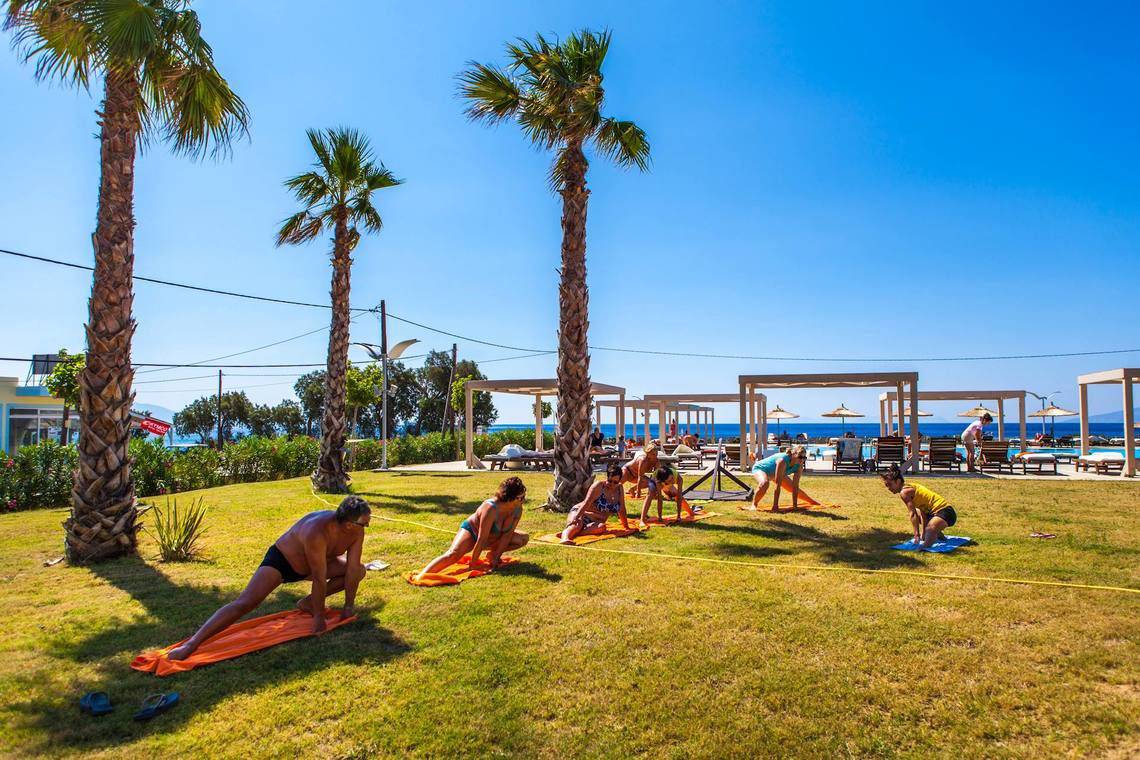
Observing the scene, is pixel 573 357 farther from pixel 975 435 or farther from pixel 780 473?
pixel 975 435

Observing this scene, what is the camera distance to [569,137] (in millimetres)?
10500

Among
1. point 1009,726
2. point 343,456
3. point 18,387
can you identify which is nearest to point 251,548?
point 343,456

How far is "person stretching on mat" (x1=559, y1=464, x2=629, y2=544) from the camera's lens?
310 inches

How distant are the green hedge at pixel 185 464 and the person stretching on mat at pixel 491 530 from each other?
411cm

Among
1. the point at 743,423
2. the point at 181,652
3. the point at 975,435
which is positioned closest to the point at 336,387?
the point at 181,652

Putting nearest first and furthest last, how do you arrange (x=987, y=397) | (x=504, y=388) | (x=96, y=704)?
(x=96, y=704) < (x=504, y=388) < (x=987, y=397)

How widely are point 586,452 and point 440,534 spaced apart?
3003mm

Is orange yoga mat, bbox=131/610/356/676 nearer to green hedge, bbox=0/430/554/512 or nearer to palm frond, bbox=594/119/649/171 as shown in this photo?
green hedge, bbox=0/430/554/512

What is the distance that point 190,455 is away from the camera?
50.7ft

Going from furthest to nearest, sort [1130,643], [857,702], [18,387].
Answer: [18,387], [1130,643], [857,702]

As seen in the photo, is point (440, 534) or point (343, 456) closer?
point (440, 534)

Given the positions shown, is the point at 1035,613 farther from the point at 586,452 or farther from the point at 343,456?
the point at 343,456

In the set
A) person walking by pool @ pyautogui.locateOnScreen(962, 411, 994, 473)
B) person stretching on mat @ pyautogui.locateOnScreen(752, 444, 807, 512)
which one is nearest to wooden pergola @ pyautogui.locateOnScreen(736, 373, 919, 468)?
person walking by pool @ pyautogui.locateOnScreen(962, 411, 994, 473)

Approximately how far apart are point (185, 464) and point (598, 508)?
464 inches
